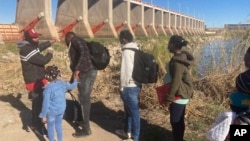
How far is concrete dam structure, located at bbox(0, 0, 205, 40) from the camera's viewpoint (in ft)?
76.5

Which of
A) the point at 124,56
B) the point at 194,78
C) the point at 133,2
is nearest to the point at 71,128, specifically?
the point at 124,56

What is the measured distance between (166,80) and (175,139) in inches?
32.3

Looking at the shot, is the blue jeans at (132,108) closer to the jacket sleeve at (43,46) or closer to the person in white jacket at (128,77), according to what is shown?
the person in white jacket at (128,77)

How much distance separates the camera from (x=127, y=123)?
4.77m

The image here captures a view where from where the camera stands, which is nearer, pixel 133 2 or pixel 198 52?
pixel 198 52

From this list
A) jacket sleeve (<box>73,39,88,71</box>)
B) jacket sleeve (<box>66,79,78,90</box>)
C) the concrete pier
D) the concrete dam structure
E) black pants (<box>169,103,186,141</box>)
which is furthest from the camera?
the concrete dam structure

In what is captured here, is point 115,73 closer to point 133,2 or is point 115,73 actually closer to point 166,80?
point 166,80

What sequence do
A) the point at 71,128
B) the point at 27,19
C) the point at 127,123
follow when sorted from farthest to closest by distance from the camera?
the point at 27,19, the point at 71,128, the point at 127,123

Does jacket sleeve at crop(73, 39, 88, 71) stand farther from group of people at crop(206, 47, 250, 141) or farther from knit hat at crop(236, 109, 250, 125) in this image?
knit hat at crop(236, 109, 250, 125)

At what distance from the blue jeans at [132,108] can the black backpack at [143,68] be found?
0.18m

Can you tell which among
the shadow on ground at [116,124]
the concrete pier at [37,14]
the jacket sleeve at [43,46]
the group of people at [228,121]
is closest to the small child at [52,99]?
the jacket sleeve at [43,46]

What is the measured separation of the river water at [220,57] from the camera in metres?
7.07

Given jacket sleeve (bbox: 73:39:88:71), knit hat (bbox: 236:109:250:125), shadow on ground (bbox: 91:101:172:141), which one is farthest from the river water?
knit hat (bbox: 236:109:250:125)

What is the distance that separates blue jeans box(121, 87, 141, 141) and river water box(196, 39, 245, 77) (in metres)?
3.38
